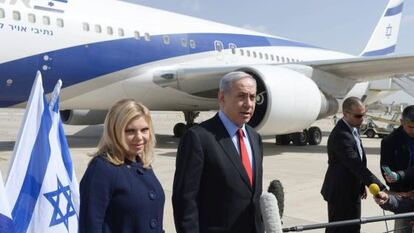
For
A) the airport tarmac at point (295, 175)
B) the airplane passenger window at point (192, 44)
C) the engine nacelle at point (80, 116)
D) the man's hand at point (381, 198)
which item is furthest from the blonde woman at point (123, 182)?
the engine nacelle at point (80, 116)

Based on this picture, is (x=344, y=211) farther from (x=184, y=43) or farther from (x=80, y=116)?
(x=80, y=116)

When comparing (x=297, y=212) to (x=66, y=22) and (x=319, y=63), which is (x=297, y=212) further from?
(x=319, y=63)

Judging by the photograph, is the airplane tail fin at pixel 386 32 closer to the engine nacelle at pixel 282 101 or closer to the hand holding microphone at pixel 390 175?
the engine nacelle at pixel 282 101

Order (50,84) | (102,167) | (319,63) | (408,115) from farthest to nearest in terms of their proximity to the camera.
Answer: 1. (319,63)
2. (50,84)
3. (408,115)
4. (102,167)

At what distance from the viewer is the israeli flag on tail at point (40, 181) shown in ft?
5.90

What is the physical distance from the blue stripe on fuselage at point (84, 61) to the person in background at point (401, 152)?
6.46 meters

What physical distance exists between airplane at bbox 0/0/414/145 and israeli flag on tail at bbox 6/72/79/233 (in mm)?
6246

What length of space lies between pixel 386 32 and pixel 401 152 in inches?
673

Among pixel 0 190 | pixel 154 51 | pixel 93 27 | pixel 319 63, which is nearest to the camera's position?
pixel 0 190

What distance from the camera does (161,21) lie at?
1007cm

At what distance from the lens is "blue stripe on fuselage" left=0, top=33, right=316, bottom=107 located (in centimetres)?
774

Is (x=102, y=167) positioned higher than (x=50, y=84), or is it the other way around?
(x=50, y=84)

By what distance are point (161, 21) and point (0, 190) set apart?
8959 millimetres

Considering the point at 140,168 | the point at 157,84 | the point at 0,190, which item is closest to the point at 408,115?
the point at 140,168
